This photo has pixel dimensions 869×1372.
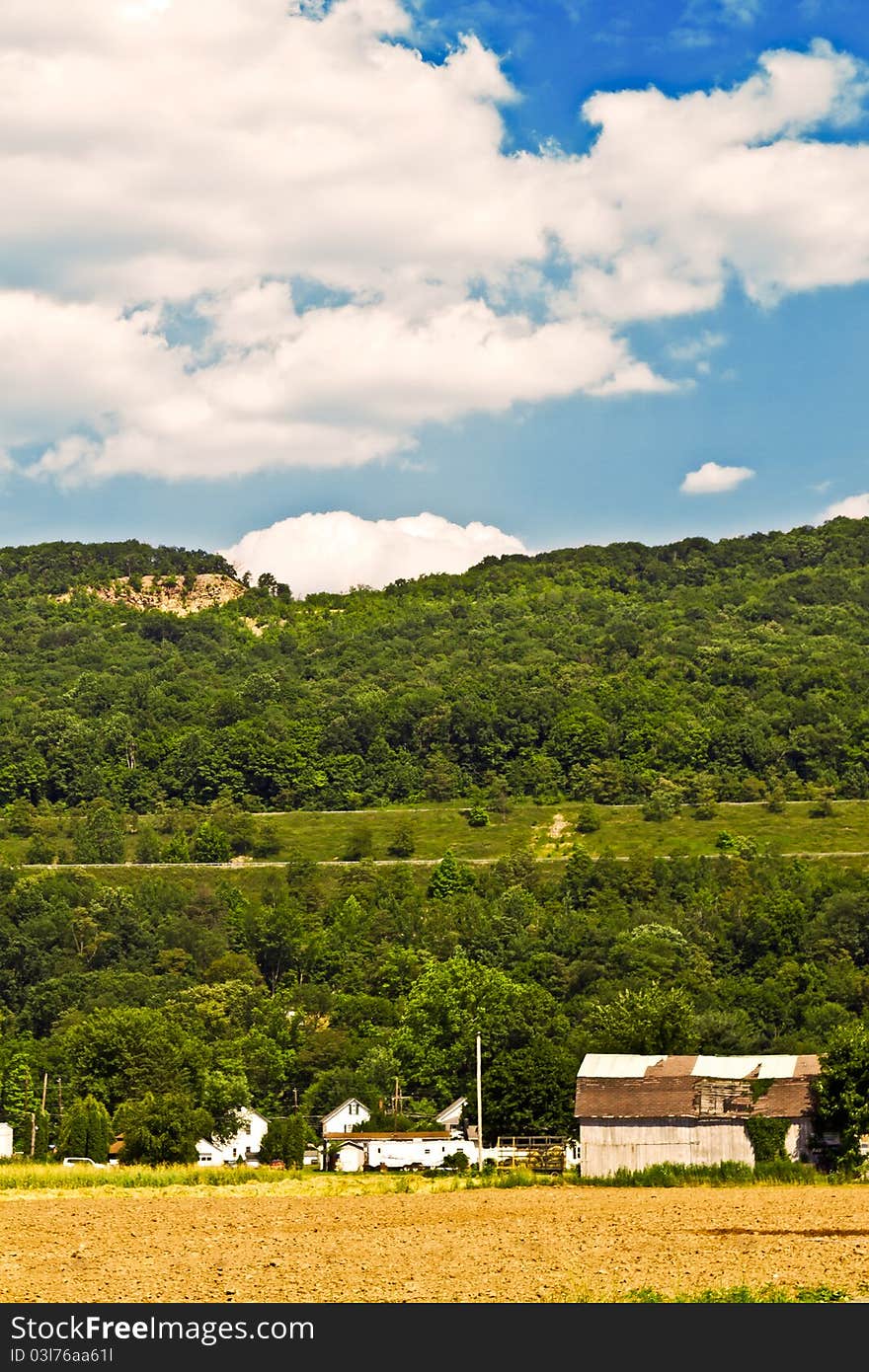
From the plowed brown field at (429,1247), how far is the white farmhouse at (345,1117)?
4021cm

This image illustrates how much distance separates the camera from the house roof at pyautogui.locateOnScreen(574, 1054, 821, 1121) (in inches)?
1828

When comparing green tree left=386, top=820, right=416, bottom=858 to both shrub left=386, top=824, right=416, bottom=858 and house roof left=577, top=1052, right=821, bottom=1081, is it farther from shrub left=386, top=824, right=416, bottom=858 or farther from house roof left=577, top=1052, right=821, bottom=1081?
house roof left=577, top=1052, right=821, bottom=1081

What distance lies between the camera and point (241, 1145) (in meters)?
76.0

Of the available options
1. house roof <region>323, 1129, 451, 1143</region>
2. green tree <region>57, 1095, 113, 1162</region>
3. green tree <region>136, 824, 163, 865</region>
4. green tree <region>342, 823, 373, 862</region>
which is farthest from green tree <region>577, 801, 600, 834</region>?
green tree <region>57, 1095, 113, 1162</region>

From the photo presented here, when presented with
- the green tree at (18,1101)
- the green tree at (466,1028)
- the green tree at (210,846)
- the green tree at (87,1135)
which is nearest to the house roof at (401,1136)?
the green tree at (466,1028)

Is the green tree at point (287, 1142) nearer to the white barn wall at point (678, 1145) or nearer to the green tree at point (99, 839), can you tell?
the white barn wall at point (678, 1145)

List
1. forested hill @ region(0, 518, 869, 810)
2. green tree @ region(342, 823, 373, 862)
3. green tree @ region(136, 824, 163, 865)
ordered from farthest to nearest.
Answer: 1. forested hill @ region(0, 518, 869, 810)
2. green tree @ region(136, 824, 163, 865)
3. green tree @ region(342, 823, 373, 862)

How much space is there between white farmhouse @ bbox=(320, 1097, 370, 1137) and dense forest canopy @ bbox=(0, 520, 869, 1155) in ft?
3.43

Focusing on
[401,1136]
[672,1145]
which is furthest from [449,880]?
[672,1145]

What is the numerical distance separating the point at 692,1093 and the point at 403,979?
53.4 m

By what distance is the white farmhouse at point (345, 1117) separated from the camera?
7788cm

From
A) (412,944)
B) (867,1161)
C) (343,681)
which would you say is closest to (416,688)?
(343,681)

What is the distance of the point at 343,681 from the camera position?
19700 cm
